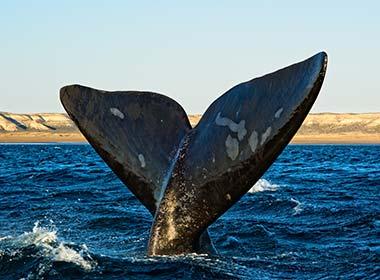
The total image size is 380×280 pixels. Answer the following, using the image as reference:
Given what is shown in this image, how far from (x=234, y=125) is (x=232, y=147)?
0.18 m

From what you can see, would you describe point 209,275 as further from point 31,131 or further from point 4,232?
point 31,131

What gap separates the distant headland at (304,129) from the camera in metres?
147

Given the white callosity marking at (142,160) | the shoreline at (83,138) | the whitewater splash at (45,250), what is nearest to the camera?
the white callosity marking at (142,160)

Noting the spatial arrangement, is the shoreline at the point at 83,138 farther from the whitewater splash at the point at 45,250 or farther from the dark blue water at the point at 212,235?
the whitewater splash at the point at 45,250

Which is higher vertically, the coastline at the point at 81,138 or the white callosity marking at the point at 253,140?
the white callosity marking at the point at 253,140

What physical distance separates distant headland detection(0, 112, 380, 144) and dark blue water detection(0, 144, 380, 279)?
130346 mm

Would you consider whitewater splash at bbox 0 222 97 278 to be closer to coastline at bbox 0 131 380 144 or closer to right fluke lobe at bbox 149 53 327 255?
right fluke lobe at bbox 149 53 327 255

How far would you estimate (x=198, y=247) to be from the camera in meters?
6.03

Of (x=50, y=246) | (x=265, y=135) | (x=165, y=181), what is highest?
(x=265, y=135)

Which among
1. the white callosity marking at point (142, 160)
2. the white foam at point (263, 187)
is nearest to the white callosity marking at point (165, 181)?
the white callosity marking at point (142, 160)

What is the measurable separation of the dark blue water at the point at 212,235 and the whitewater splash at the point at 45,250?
0.01 meters

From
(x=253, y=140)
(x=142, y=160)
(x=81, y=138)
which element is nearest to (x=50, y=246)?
(x=142, y=160)

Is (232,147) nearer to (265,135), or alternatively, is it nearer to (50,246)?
(265,135)

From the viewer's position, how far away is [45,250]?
7273mm
